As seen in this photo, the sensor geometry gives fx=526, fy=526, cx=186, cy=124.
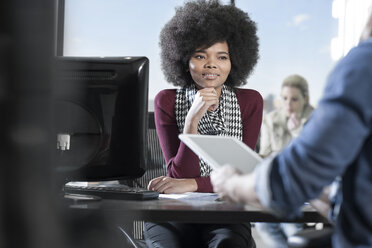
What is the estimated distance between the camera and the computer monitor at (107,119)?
134cm

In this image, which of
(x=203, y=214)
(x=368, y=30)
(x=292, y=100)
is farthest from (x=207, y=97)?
(x=292, y=100)

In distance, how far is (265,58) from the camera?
5.23 metres

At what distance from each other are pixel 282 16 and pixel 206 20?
3.13 m

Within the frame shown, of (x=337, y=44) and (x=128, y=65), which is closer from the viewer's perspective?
(x=128, y=65)

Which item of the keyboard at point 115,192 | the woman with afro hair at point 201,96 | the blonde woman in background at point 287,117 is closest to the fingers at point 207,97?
the woman with afro hair at point 201,96

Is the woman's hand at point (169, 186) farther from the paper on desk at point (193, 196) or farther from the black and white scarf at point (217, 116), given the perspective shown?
the black and white scarf at point (217, 116)

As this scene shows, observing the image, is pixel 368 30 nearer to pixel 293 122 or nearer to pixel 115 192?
pixel 115 192

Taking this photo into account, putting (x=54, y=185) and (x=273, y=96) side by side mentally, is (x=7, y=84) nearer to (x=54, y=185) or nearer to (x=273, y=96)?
(x=54, y=185)

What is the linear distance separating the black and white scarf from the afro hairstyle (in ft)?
0.55

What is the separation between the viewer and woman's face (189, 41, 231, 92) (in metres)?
2.12

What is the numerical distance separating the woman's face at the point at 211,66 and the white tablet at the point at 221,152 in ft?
3.30

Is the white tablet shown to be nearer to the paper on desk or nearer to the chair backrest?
the paper on desk

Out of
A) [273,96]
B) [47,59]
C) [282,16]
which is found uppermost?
[282,16]

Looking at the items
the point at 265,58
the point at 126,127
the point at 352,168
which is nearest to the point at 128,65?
the point at 126,127
